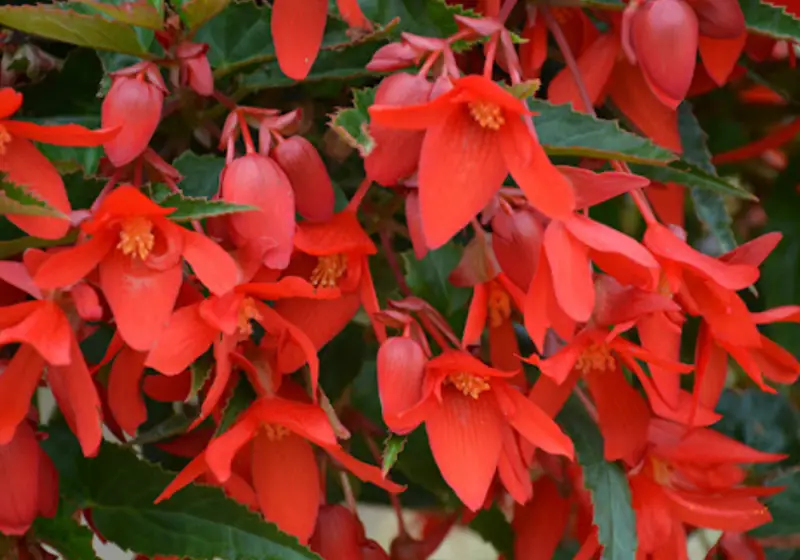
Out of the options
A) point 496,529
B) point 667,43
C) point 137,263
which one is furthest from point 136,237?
point 496,529

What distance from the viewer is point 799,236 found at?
78 cm

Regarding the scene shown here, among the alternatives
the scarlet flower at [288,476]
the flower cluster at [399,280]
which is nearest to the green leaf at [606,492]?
the flower cluster at [399,280]

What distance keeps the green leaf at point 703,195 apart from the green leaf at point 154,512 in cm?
26

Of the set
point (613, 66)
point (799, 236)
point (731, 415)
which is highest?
point (613, 66)

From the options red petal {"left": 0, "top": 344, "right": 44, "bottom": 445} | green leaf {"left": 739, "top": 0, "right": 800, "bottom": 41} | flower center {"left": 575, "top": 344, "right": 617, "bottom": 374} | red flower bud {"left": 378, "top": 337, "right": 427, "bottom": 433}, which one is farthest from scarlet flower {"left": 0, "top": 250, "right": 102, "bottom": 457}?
green leaf {"left": 739, "top": 0, "right": 800, "bottom": 41}

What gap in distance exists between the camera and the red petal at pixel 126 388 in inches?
17.0

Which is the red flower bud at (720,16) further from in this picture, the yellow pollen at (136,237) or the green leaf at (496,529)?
the green leaf at (496,529)

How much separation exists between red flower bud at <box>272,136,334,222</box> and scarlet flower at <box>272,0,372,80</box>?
46mm

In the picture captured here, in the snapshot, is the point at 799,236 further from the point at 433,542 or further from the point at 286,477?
the point at 286,477

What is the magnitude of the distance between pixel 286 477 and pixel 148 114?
0.55 feet

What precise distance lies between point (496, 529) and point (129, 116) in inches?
16.0

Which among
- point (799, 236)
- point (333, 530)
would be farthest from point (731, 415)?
point (333, 530)

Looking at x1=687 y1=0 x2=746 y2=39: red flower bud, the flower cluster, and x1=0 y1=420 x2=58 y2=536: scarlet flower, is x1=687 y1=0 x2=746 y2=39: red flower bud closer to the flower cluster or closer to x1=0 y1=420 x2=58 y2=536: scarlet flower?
the flower cluster

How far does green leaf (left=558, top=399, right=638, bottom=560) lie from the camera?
19.4 inches
